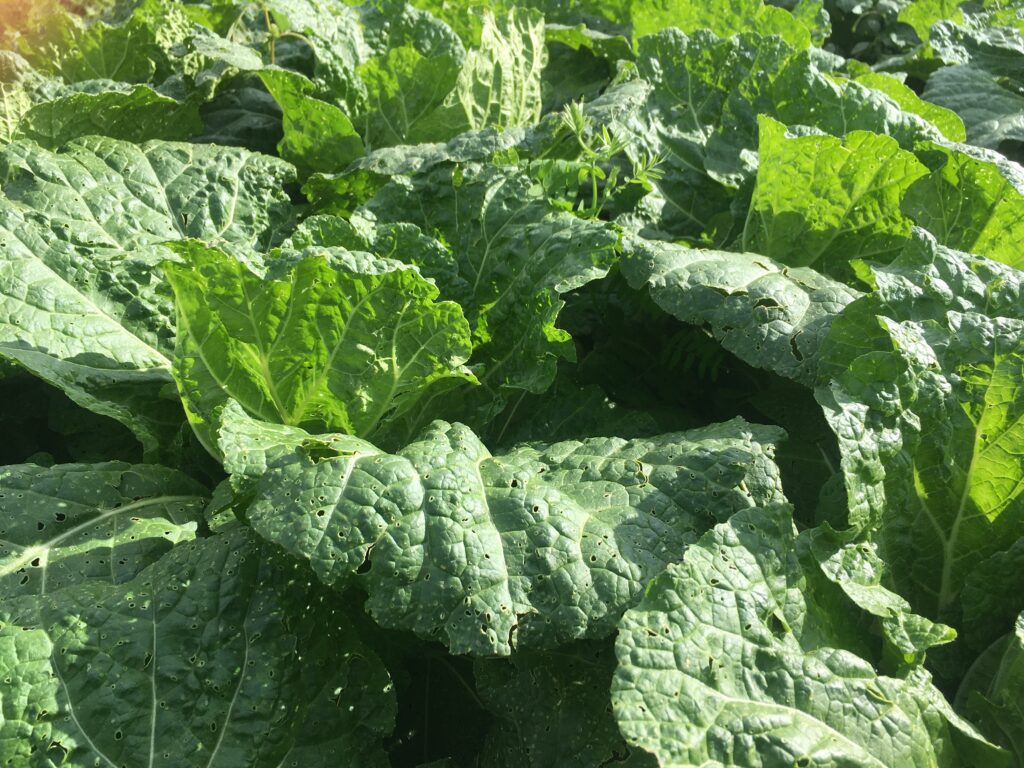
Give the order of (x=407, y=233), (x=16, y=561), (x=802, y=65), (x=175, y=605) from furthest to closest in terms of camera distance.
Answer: (x=802, y=65) → (x=407, y=233) → (x=16, y=561) → (x=175, y=605)

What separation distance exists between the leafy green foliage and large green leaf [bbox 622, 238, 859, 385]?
1 centimetres

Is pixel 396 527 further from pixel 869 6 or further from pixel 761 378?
pixel 869 6

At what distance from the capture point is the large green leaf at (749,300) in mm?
2490

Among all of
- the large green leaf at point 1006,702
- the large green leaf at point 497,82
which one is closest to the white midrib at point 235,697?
the large green leaf at point 1006,702

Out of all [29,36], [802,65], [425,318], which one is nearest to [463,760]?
[425,318]

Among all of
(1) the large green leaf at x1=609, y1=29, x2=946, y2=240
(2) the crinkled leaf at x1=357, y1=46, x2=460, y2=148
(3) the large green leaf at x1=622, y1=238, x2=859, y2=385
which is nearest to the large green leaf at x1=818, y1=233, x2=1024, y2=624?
(3) the large green leaf at x1=622, y1=238, x2=859, y2=385

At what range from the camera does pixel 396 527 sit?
193cm

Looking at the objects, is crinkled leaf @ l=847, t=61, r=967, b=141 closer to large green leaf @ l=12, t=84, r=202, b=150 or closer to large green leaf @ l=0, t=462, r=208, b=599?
large green leaf @ l=12, t=84, r=202, b=150

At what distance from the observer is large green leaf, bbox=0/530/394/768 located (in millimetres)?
1890

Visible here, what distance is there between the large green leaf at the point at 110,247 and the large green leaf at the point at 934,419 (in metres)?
1.58

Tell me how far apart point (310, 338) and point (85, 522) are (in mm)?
712

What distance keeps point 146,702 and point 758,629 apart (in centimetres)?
122

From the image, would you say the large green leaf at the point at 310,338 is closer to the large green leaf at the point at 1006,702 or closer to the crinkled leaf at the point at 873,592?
the crinkled leaf at the point at 873,592

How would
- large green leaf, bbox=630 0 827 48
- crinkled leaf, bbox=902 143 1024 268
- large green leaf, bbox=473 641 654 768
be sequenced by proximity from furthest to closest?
large green leaf, bbox=630 0 827 48 → crinkled leaf, bbox=902 143 1024 268 → large green leaf, bbox=473 641 654 768
